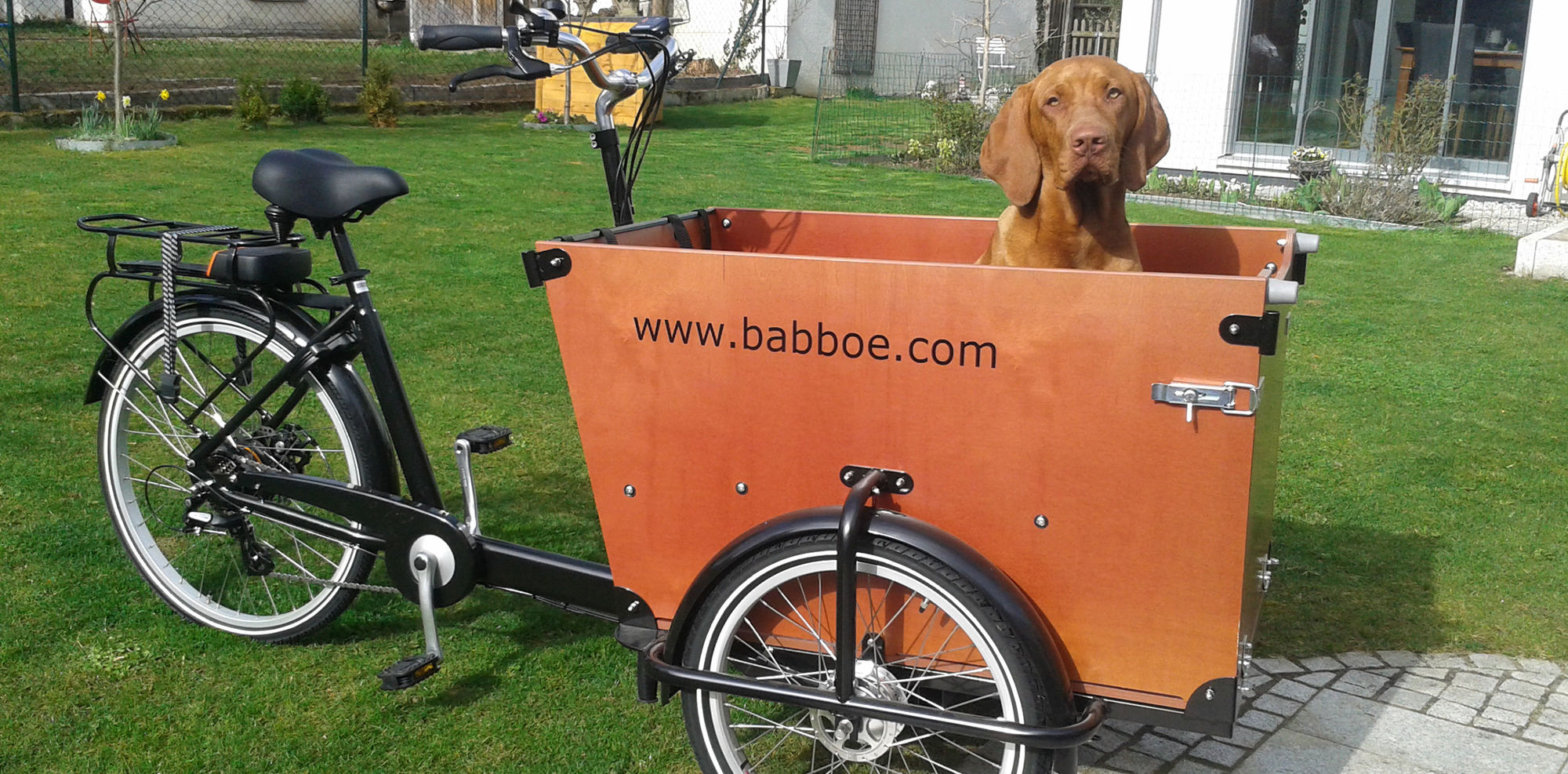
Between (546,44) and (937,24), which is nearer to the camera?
(546,44)

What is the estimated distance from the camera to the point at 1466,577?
4.16 metres

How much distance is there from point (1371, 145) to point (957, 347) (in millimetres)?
12506

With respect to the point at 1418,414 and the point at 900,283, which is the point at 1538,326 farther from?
the point at 900,283

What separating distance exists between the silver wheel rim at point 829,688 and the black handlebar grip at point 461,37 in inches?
55.4

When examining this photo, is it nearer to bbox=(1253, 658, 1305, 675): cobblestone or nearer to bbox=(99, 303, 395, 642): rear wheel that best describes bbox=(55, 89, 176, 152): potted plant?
bbox=(99, 303, 395, 642): rear wheel

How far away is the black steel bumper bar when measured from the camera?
2.32m

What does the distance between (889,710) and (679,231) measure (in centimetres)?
148

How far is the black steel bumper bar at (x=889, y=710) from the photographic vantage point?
2324mm

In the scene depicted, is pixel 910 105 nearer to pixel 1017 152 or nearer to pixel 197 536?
pixel 197 536

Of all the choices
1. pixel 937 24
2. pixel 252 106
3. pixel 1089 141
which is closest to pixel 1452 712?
pixel 1089 141

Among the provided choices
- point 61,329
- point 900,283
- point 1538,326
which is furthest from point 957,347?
point 1538,326

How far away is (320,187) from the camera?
3.17 metres

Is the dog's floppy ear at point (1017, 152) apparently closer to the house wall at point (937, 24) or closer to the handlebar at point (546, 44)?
the handlebar at point (546, 44)


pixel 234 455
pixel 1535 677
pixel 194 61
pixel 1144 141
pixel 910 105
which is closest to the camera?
pixel 1144 141
